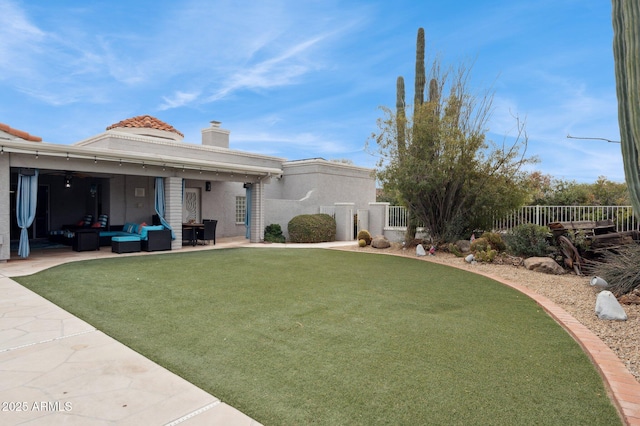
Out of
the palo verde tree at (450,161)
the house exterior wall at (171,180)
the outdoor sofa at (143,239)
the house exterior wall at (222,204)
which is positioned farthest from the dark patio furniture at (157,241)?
the palo verde tree at (450,161)

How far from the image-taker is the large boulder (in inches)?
337

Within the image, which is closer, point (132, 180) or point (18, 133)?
point (18, 133)

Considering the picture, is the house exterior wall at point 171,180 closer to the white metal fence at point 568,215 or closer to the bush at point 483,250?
the white metal fence at point 568,215

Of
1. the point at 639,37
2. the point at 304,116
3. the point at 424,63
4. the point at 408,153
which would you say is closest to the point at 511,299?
the point at 639,37

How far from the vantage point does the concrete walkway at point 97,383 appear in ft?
8.55

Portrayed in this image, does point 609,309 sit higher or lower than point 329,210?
lower

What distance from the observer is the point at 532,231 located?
9.91m

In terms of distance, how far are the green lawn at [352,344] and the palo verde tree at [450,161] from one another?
495 centimetres

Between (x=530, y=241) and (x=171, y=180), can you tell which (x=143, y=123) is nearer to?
(x=171, y=180)

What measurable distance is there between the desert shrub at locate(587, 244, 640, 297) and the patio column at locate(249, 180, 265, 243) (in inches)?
470

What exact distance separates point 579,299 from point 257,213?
12183 mm

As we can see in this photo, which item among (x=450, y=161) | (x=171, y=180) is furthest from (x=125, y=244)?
(x=450, y=161)

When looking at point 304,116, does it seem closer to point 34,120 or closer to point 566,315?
point 34,120

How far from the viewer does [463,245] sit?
11.8m
